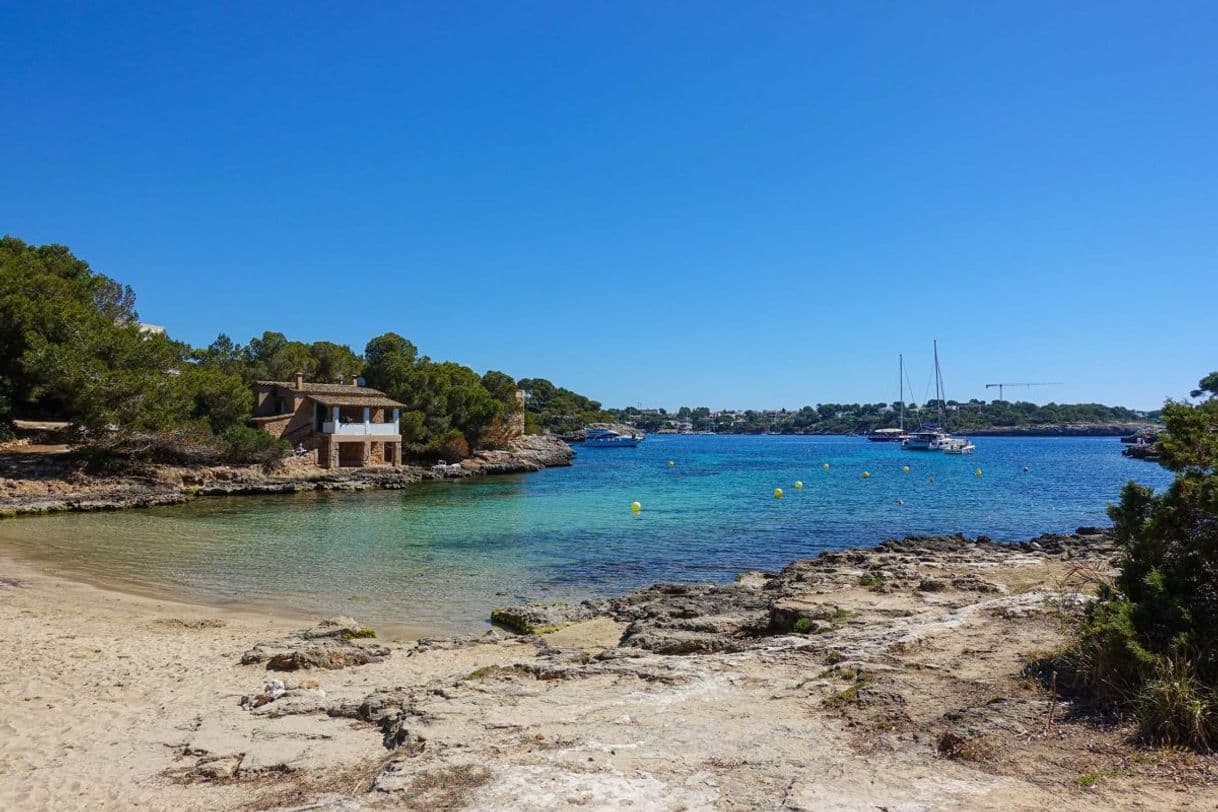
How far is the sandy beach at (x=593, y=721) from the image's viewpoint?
19.0 ft

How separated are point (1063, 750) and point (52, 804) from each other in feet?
27.0

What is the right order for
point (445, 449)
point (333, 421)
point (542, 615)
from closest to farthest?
1. point (542, 615)
2. point (333, 421)
3. point (445, 449)

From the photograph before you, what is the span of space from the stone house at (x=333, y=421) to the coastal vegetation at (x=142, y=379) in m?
2.54

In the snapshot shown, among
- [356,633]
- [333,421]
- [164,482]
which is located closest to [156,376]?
[164,482]

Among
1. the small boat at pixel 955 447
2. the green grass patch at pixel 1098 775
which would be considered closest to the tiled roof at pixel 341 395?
the green grass patch at pixel 1098 775

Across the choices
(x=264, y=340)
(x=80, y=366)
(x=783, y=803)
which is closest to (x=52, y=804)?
(x=783, y=803)

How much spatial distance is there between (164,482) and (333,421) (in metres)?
12.7

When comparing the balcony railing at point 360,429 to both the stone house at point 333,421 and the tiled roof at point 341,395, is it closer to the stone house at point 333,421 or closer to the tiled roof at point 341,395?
the stone house at point 333,421

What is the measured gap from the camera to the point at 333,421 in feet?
164

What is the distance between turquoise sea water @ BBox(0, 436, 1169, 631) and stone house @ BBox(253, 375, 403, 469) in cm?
594

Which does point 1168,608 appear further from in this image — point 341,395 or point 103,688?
point 341,395

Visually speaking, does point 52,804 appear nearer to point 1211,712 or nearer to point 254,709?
point 254,709

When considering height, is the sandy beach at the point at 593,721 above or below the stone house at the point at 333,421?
below

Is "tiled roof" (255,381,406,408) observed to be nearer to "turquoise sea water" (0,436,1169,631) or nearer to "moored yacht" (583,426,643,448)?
"turquoise sea water" (0,436,1169,631)
